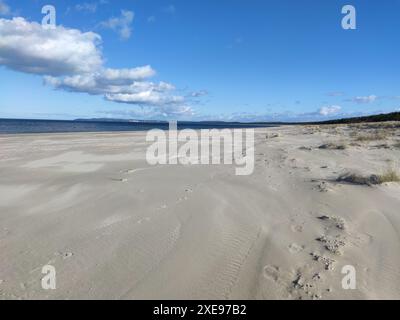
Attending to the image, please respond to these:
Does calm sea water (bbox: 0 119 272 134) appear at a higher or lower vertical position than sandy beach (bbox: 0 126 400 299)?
higher

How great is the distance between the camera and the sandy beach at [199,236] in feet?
12.9

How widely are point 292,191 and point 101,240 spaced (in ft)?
13.8

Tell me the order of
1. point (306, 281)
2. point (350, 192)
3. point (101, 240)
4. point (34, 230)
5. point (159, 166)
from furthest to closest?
1. point (159, 166)
2. point (350, 192)
3. point (34, 230)
4. point (101, 240)
5. point (306, 281)

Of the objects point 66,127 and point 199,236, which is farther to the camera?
point 66,127

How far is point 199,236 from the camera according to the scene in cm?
532

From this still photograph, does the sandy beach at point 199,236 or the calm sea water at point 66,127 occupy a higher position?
the calm sea water at point 66,127

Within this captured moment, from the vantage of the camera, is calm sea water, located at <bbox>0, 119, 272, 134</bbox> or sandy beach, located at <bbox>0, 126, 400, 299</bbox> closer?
sandy beach, located at <bbox>0, 126, 400, 299</bbox>

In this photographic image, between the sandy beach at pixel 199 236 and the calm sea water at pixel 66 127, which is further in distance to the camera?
the calm sea water at pixel 66 127

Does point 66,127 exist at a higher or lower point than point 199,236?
higher

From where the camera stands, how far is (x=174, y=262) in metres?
4.52

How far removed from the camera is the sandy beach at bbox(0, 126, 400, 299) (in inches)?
155
